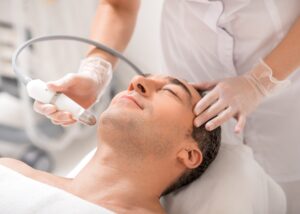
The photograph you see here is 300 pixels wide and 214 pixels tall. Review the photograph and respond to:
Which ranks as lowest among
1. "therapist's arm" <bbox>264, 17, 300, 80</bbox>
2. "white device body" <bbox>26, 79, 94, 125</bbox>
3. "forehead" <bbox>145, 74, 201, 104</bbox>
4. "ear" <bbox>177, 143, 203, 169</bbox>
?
"ear" <bbox>177, 143, 203, 169</bbox>

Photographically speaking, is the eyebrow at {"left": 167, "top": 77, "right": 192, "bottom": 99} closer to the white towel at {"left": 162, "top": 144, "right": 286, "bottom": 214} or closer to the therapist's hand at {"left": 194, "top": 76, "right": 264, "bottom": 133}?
the therapist's hand at {"left": 194, "top": 76, "right": 264, "bottom": 133}

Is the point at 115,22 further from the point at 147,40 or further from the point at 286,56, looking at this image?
the point at 147,40

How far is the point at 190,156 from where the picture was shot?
1416 millimetres

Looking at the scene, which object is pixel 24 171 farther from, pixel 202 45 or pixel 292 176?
pixel 292 176

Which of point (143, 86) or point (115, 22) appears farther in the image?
point (115, 22)

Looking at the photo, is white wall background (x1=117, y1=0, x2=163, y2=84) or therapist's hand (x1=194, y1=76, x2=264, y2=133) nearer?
therapist's hand (x1=194, y1=76, x2=264, y2=133)

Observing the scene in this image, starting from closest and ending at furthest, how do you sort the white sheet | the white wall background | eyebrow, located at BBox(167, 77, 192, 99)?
the white sheet
eyebrow, located at BBox(167, 77, 192, 99)
the white wall background

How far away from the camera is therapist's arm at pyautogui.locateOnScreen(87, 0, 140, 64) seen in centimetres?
171

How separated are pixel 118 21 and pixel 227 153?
627 millimetres

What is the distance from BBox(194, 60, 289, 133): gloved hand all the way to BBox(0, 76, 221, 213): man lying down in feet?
0.18

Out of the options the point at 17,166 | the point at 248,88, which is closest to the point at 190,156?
the point at 248,88

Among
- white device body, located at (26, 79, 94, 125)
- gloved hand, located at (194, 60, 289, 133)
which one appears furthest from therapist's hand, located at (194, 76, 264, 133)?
white device body, located at (26, 79, 94, 125)

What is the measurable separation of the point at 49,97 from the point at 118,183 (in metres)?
0.32

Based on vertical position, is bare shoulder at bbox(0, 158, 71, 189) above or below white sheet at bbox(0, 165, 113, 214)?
below
